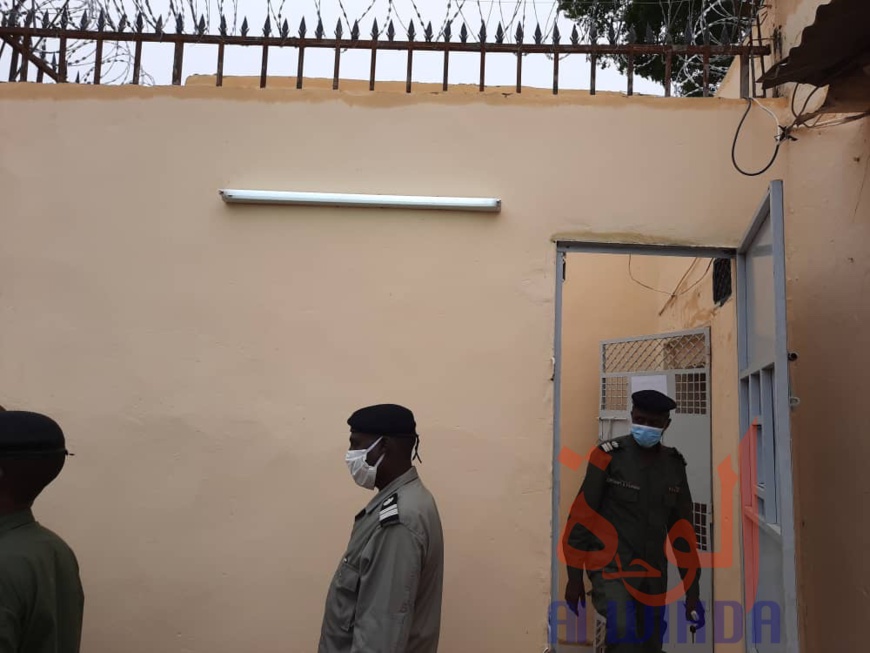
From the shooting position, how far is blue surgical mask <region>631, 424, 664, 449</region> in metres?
3.49

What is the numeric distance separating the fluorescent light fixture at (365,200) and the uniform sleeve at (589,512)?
1383 millimetres

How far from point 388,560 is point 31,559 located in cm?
89

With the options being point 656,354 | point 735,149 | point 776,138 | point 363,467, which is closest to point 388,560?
point 363,467

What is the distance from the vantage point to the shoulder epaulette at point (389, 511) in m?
2.05

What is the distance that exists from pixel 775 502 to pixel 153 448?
263cm

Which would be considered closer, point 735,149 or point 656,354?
point 735,149

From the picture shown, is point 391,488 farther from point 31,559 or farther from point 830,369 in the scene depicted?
point 830,369

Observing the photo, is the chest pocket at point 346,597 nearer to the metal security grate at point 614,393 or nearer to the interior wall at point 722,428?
the interior wall at point 722,428

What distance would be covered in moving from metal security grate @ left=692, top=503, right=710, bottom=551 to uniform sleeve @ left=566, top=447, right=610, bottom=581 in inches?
58.4

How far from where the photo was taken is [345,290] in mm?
3271

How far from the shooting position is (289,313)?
10.7 ft

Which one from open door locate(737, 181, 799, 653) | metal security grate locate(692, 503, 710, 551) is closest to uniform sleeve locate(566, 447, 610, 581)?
open door locate(737, 181, 799, 653)

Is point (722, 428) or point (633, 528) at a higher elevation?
point (722, 428)

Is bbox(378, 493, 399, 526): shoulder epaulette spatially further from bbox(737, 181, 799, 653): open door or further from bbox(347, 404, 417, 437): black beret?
bbox(737, 181, 799, 653): open door
